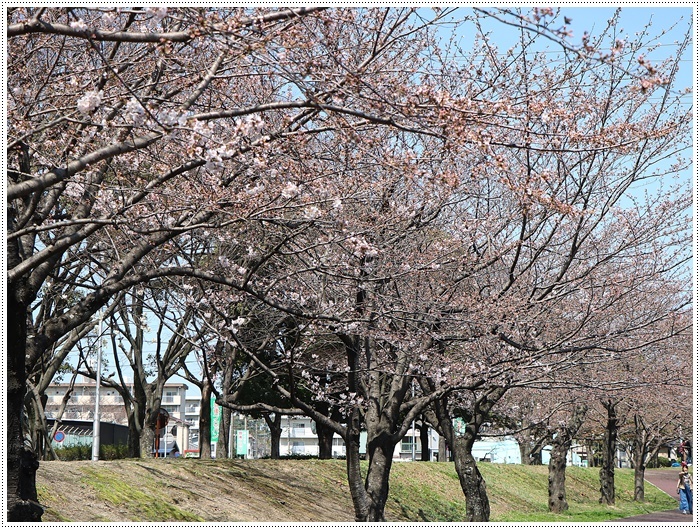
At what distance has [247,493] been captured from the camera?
17141 millimetres

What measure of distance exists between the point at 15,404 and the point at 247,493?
10.7 metres

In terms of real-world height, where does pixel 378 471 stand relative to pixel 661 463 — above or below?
above

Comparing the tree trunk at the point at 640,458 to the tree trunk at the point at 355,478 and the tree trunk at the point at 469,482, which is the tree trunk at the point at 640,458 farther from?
the tree trunk at the point at 355,478

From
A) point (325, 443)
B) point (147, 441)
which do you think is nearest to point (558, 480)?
point (325, 443)

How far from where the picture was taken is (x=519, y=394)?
21000 millimetres

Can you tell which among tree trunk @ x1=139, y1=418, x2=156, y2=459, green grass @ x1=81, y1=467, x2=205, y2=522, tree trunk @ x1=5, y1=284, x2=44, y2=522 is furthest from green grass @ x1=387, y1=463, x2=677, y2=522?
tree trunk @ x1=5, y1=284, x2=44, y2=522

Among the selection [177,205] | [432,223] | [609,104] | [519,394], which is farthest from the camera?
[519,394]

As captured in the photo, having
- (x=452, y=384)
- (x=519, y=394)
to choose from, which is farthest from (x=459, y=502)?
(x=452, y=384)

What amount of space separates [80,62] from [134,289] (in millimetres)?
6078

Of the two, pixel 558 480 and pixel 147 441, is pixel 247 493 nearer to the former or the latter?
pixel 147 441

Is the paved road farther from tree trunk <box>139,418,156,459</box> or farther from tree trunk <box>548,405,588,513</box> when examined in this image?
tree trunk <box>139,418,156,459</box>

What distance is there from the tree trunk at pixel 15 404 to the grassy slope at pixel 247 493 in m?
3.58
